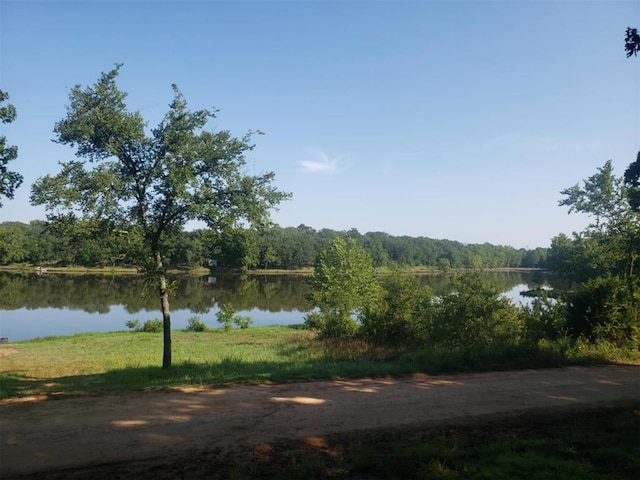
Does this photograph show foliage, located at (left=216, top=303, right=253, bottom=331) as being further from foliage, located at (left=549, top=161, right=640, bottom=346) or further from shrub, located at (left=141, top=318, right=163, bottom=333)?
foliage, located at (left=549, top=161, right=640, bottom=346)

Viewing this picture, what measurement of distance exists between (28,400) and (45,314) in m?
40.8

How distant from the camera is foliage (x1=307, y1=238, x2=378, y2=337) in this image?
1158 inches

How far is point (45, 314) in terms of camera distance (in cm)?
4334

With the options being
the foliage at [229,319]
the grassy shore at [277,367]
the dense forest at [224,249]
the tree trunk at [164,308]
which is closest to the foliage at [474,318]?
the grassy shore at [277,367]

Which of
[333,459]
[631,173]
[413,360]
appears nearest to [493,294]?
[413,360]

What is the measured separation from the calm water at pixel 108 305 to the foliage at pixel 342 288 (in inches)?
227

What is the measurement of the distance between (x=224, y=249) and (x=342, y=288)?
749 inches

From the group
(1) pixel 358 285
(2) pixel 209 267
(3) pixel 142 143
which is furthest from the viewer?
(2) pixel 209 267

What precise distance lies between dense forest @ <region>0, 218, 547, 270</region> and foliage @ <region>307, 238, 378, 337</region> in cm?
418

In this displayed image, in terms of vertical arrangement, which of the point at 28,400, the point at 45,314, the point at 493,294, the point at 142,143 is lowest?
the point at 45,314

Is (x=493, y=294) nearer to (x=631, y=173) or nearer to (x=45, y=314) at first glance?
(x=631, y=173)

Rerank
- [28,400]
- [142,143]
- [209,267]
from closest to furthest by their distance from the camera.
Answer: 1. [28,400]
2. [142,143]
3. [209,267]

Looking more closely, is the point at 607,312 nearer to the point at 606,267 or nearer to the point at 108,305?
the point at 606,267

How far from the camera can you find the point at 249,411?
7.88 m
